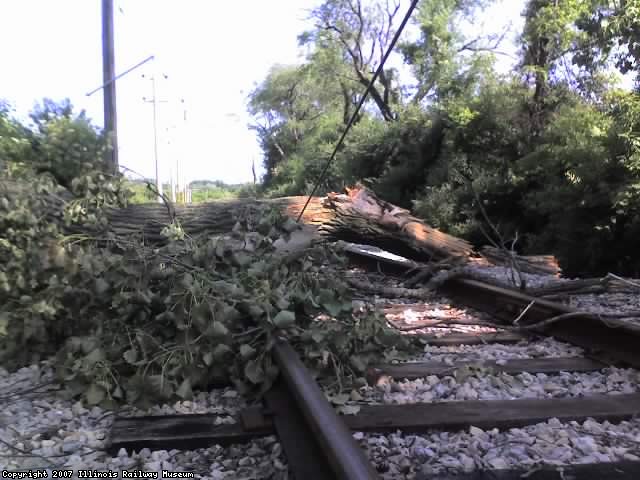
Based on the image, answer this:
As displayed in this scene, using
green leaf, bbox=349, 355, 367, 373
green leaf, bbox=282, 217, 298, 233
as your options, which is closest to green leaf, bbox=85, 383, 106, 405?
green leaf, bbox=349, 355, 367, 373

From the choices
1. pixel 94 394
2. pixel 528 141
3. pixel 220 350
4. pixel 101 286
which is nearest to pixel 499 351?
pixel 220 350

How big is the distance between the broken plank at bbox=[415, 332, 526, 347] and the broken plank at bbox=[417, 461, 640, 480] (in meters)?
1.80

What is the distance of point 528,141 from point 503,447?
1513 cm

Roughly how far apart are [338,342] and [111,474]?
4.26ft

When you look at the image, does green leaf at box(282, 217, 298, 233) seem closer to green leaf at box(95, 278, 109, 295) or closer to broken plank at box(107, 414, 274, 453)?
green leaf at box(95, 278, 109, 295)

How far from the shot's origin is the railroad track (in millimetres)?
1940

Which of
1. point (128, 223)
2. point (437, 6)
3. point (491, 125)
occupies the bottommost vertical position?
point (128, 223)

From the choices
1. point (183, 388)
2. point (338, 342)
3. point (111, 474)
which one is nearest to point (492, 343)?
point (338, 342)

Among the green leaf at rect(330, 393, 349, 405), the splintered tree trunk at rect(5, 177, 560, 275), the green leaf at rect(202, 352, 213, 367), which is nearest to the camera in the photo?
the green leaf at rect(330, 393, 349, 405)

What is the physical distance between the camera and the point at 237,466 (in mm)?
2189

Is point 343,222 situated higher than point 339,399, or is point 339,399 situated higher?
point 343,222

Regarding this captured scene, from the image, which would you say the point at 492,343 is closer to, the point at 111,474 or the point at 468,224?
the point at 111,474

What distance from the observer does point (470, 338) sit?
3.92 meters

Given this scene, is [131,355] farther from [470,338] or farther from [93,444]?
[470,338]
